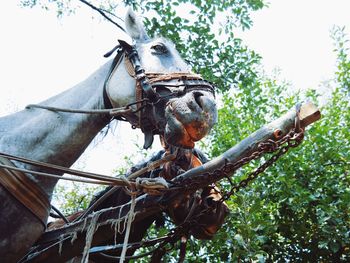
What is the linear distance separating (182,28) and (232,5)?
1.01 metres

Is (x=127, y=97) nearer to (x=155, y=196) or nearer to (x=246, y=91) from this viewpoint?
(x=155, y=196)

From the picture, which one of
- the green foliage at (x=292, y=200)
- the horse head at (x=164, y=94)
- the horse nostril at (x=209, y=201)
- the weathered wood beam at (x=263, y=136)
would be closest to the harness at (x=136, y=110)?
the horse head at (x=164, y=94)

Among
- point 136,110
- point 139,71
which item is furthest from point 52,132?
point 139,71

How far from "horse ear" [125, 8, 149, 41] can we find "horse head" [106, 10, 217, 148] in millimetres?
162

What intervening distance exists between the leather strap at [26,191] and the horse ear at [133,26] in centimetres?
143

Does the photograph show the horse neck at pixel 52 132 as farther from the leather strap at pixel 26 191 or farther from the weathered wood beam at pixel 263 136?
the weathered wood beam at pixel 263 136

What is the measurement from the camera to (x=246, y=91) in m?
6.83

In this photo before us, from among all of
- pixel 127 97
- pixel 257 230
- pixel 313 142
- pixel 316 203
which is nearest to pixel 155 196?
pixel 127 97

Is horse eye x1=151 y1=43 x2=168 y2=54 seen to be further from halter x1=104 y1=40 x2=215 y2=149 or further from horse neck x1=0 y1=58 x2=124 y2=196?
horse neck x1=0 y1=58 x2=124 y2=196

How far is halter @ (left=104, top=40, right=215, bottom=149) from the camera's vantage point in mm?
3291

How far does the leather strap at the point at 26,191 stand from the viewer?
299 cm

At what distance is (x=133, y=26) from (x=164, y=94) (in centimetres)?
89

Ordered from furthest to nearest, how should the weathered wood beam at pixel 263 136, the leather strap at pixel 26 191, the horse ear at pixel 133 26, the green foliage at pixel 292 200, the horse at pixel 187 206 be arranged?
the green foliage at pixel 292 200 → the horse ear at pixel 133 26 → the horse at pixel 187 206 → the weathered wood beam at pixel 263 136 → the leather strap at pixel 26 191

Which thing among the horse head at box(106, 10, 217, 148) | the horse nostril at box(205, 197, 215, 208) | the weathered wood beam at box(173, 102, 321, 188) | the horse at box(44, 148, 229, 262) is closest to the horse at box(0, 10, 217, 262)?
the horse head at box(106, 10, 217, 148)
